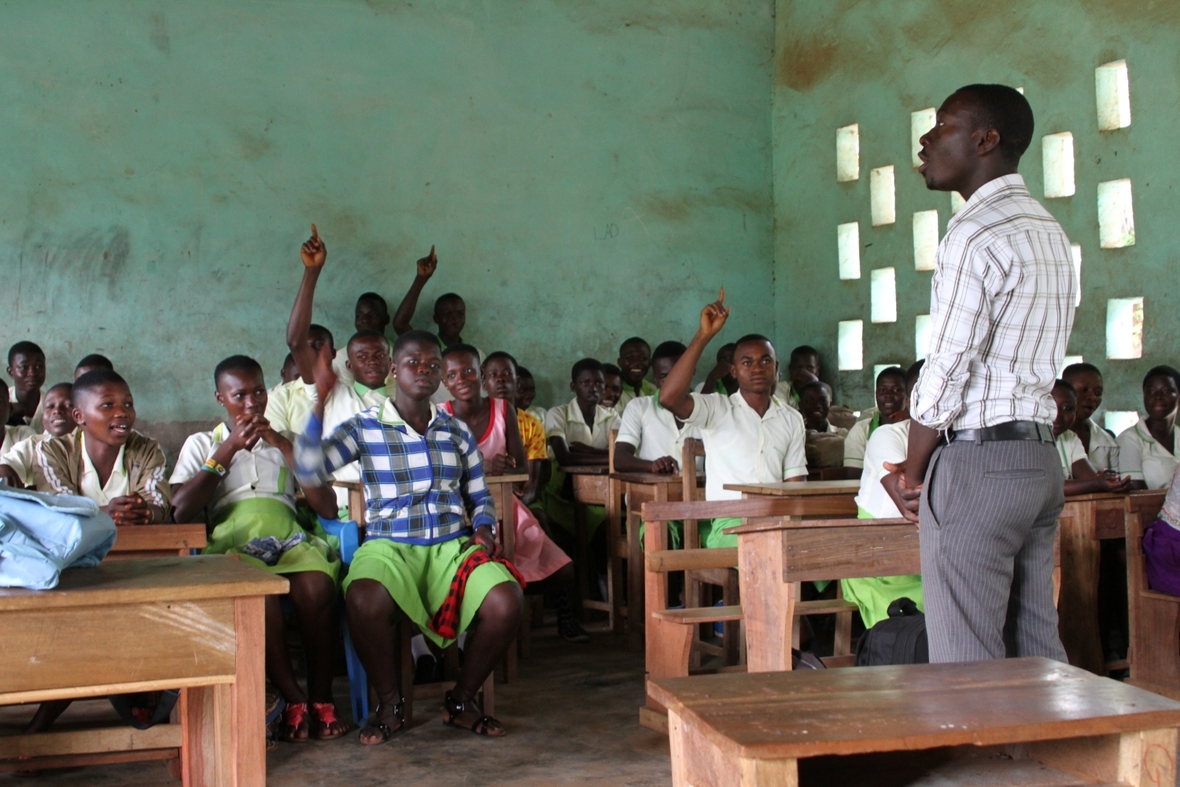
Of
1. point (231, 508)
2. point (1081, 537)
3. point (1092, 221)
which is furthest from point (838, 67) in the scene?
point (231, 508)

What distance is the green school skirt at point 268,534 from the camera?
3.85 metres

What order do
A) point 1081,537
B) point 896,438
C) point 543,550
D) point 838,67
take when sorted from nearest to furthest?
point 896,438
point 1081,537
point 543,550
point 838,67

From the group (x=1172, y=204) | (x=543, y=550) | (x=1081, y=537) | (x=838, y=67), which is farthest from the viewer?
(x=838, y=67)

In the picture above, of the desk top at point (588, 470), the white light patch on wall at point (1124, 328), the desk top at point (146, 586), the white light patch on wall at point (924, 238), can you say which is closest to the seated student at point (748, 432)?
the desk top at point (588, 470)

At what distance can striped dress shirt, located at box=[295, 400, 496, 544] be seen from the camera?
3.84 meters

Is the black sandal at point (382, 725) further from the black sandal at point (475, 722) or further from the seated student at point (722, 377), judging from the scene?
the seated student at point (722, 377)

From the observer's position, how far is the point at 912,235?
7.47m

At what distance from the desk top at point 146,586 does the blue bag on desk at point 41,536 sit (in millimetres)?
32

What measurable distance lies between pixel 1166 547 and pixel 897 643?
1539mm

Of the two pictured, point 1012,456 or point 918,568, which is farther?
point 918,568

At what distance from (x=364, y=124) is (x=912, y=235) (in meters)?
3.67

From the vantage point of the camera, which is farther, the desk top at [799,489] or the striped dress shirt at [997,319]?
the desk top at [799,489]

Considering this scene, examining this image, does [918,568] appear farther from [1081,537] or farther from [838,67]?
[838,67]

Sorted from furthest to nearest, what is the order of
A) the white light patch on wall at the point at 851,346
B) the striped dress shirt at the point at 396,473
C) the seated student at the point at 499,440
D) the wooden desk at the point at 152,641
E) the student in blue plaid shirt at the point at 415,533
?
the white light patch on wall at the point at 851,346 → the seated student at the point at 499,440 → the striped dress shirt at the point at 396,473 → the student in blue plaid shirt at the point at 415,533 → the wooden desk at the point at 152,641
